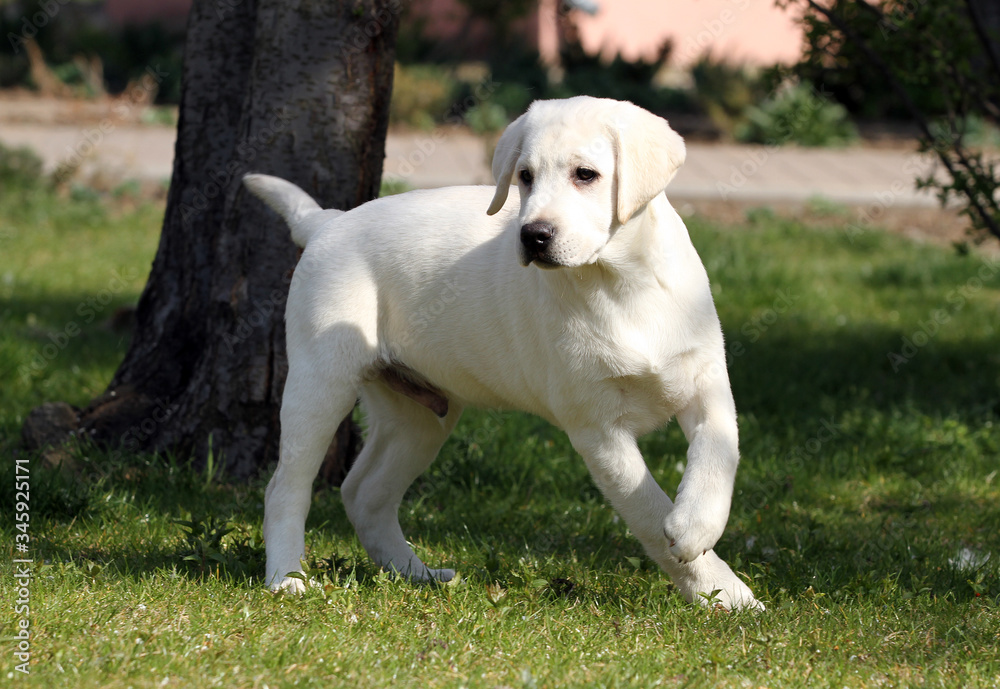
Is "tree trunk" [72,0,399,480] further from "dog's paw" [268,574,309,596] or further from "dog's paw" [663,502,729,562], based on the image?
"dog's paw" [663,502,729,562]

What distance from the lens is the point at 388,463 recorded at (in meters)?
4.00

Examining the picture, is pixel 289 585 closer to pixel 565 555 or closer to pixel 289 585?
pixel 289 585

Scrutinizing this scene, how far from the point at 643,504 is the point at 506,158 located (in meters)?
1.14

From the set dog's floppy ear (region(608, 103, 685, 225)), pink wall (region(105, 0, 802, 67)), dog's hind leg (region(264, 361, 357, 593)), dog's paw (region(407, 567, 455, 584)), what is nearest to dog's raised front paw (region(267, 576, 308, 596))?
Result: dog's hind leg (region(264, 361, 357, 593))

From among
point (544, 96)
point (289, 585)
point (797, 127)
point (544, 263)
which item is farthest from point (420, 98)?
point (544, 263)

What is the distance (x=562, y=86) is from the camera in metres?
17.8

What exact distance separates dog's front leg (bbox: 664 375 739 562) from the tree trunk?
2011 mm

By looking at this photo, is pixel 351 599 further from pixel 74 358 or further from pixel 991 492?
pixel 74 358

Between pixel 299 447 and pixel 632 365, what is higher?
pixel 632 365

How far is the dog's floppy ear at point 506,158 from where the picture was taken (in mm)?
3188

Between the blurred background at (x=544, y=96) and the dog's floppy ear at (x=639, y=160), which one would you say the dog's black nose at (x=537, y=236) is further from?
the blurred background at (x=544, y=96)

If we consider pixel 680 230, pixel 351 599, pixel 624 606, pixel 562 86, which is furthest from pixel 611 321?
pixel 562 86

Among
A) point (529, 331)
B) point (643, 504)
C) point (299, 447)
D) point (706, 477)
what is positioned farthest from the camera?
point (299, 447)

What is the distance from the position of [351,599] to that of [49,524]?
1.50 meters
